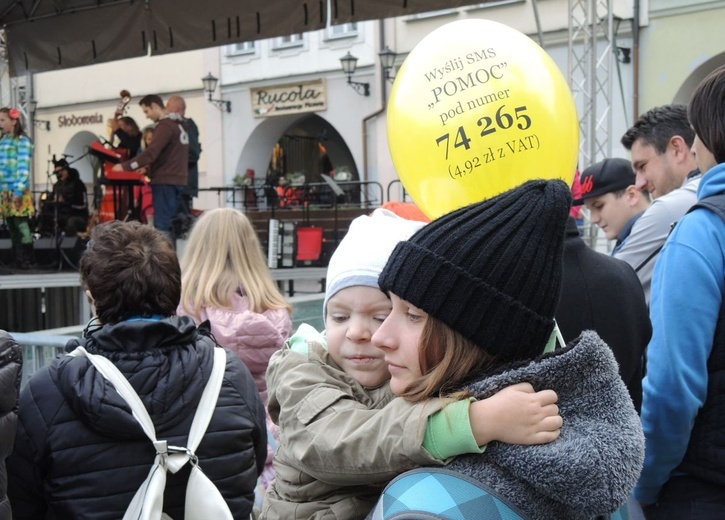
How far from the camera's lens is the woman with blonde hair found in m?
3.31

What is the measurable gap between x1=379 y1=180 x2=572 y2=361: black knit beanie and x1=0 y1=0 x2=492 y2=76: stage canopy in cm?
726

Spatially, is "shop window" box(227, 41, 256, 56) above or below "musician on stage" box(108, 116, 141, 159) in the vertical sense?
above

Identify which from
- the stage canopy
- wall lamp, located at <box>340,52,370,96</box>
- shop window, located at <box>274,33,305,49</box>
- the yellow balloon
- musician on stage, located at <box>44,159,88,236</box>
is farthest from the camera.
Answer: shop window, located at <box>274,33,305,49</box>

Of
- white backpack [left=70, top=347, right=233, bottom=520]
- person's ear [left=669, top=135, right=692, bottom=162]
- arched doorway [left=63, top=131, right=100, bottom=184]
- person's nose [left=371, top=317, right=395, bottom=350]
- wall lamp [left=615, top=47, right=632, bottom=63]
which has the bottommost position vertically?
white backpack [left=70, top=347, right=233, bottom=520]

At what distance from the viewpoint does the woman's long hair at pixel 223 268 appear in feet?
11.1

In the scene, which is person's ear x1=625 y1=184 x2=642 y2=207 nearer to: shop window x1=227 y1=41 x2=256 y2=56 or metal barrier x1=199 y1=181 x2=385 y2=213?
metal barrier x1=199 y1=181 x2=385 y2=213

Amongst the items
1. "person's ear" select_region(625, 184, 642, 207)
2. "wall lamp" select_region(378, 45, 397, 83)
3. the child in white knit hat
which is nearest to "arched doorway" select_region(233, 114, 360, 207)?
"wall lamp" select_region(378, 45, 397, 83)

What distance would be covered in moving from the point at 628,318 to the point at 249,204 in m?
17.5

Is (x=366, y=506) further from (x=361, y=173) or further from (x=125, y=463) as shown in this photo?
(x=361, y=173)

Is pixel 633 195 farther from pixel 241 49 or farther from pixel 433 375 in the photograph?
pixel 241 49

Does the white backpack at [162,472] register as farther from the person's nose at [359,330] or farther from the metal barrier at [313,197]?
the metal barrier at [313,197]

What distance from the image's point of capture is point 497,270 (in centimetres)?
113

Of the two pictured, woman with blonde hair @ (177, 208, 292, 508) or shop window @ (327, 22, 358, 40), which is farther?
shop window @ (327, 22, 358, 40)

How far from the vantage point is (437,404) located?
3.77 ft
